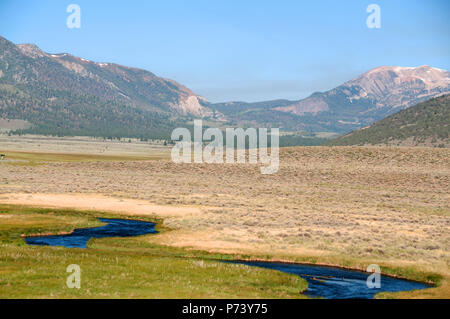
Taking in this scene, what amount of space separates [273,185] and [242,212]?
36.8 meters

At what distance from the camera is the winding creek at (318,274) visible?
106 ft

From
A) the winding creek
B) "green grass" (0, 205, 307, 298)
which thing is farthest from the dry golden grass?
"green grass" (0, 205, 307, 298)

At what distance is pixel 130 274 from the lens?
31.6 meters

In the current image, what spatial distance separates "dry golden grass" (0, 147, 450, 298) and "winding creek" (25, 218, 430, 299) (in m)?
2.03

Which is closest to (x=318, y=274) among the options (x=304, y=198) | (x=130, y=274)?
(x=130, y=274)

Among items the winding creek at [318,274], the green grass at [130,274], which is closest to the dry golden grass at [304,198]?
the winding creek at [318,274]

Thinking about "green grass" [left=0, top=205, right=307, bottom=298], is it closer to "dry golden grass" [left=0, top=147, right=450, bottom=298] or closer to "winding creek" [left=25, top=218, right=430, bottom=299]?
"winding creek" [left=25, top=218, right=430, bottom=299]

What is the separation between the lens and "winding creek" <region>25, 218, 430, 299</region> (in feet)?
106

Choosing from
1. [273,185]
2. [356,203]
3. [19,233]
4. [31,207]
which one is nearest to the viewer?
[19,233]

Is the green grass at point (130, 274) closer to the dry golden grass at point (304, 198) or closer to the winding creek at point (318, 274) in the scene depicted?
the winding creek at point (318, 274)

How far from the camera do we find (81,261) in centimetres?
3478
